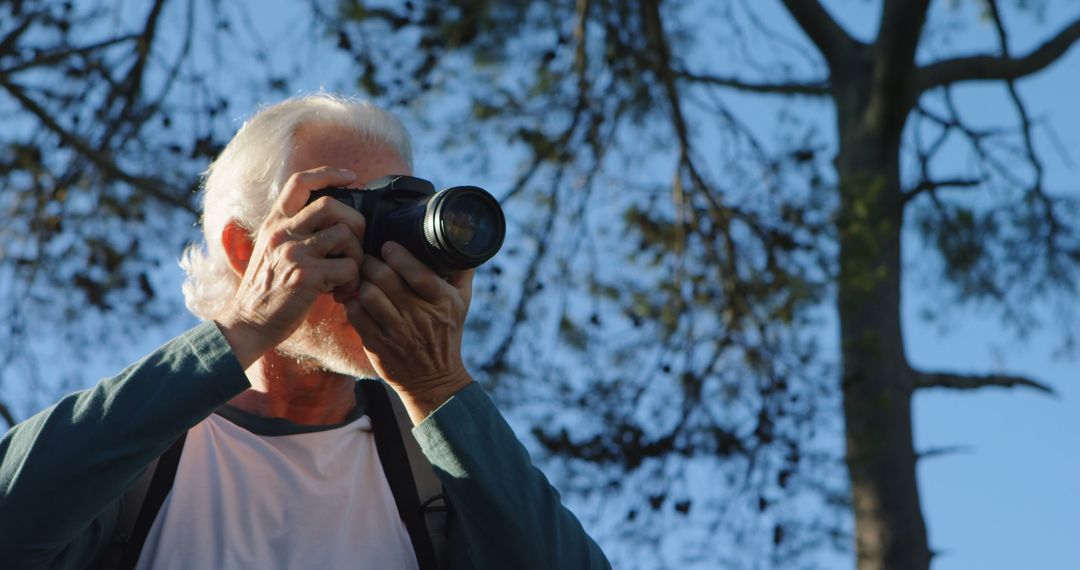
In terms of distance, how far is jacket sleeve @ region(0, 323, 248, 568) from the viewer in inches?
58.2

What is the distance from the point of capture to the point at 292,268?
5.40 feet

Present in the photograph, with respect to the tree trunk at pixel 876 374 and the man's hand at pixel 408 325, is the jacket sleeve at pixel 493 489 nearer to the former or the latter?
the man's hand at pixel 408 325

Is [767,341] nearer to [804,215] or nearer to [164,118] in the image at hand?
[804,215]

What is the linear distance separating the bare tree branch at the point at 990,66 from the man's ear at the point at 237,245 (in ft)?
14.4

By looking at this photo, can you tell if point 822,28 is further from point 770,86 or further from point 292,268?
point 292,268

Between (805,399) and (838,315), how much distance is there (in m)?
0.62

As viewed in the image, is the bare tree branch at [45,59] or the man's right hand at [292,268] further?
the bare tree branch at [45,59]

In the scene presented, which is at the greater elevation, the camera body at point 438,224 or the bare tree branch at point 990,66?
the bare tree branch at point 990,66

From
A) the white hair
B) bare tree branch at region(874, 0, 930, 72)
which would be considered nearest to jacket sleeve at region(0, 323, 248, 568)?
the white hair

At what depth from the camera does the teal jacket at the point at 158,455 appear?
1.48 m

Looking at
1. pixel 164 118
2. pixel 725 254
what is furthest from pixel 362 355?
pixel 725 254

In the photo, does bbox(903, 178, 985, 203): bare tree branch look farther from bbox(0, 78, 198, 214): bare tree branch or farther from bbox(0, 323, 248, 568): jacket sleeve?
bbox(0, 323, 248, 568): jacket sleeve

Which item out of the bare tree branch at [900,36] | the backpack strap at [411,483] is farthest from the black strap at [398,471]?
the bare tree branch at [900,36]

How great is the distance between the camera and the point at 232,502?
1.71 metres
